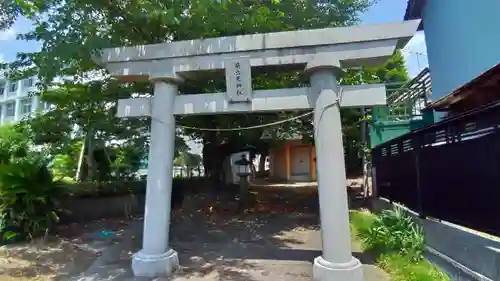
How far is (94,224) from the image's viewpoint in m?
9.76

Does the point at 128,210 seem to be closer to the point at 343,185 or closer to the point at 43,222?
the point at 43,222

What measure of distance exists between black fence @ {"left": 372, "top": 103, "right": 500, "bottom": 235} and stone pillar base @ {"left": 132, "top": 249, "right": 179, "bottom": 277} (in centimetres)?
443

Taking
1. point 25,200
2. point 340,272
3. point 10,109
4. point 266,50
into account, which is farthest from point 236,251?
point 10,109

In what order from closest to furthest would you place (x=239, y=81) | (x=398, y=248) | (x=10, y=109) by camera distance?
(x=239, y=81) < (x=398, y=248) < (x=10, y=109)

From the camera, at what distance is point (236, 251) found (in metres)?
6.70

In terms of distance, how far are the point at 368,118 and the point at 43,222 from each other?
1054cm

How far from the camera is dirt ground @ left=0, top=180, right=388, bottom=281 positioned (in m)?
5.47

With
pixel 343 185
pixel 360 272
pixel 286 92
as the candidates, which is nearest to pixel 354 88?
pixel 286 92

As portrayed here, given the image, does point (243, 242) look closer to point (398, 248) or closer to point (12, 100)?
point (398, 248)

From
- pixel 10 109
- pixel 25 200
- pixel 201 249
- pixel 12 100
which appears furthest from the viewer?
pixel 10 109

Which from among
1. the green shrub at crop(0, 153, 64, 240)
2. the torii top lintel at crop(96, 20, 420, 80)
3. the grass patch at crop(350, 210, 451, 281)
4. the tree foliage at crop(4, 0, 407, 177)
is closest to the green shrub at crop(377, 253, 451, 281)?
the grass patch at crop(350, 210, 451, 281)

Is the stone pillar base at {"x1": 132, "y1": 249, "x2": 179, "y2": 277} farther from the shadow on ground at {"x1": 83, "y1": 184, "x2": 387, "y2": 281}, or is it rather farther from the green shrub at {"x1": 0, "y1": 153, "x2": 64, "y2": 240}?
the green shrub at {"x1": 0, "y1": 153, "x2": 64, "y2": 240}

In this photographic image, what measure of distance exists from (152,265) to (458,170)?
481 cm

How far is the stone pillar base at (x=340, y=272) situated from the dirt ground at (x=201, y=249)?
31 centimetres
